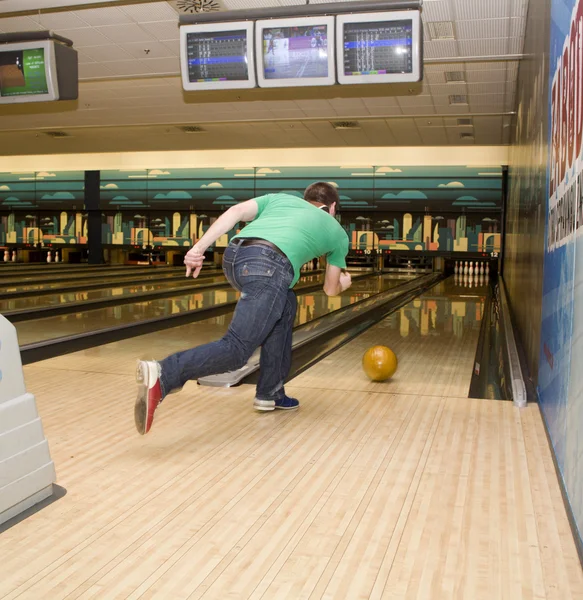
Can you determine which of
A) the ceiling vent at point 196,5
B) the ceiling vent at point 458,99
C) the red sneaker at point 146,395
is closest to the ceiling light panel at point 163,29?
the ceiling vent at point 196,5

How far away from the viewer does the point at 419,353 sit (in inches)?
165

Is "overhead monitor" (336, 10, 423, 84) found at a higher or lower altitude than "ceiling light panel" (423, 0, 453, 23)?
lower

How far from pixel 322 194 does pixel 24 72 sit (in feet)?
9.58

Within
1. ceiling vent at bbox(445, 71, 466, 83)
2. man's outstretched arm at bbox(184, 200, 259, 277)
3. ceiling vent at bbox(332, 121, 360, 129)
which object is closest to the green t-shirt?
man's outstretched arm at bbox(184, 200, 259, 277)

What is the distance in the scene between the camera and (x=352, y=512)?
166cm

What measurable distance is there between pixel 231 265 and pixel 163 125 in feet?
26.7

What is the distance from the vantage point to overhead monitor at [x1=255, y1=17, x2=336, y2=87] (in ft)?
13.2

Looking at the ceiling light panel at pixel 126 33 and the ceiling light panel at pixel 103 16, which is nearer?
the ceiling light panel at pixel 103 16

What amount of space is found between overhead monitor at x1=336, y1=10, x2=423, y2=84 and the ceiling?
1363 mm

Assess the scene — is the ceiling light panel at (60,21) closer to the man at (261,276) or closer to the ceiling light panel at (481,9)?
the ceiling light panel at (481,9)

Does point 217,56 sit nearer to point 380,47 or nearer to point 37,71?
point 380,47

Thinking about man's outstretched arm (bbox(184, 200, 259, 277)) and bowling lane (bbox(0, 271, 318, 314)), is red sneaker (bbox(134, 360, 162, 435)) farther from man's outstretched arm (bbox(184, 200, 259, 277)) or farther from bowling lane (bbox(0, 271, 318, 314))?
bowling lane (bbox(0, 271, 318, 314))

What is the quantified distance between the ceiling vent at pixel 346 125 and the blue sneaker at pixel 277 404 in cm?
730

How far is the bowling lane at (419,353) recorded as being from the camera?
3.20 metres
